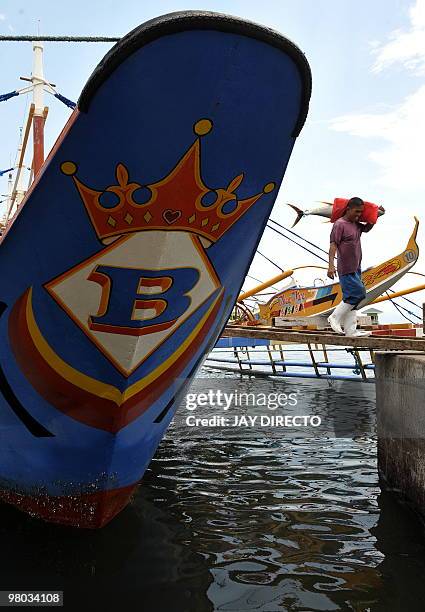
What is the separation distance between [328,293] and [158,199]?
13.1 m

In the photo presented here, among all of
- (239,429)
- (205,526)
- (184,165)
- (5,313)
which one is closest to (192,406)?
(239,429)

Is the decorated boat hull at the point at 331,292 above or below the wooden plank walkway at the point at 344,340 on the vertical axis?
above

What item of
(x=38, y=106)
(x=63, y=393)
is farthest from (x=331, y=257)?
(x=38, y=106)

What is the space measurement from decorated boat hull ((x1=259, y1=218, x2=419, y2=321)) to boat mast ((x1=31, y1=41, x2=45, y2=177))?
6312mm

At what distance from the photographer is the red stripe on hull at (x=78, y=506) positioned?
4090mm

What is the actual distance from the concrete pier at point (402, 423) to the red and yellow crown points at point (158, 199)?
260cm

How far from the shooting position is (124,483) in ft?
13.8

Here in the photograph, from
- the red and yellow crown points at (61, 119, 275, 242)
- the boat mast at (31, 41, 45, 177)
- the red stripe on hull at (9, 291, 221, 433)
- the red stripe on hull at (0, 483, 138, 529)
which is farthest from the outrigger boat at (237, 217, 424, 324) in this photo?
the red and yellow crown points at (61, 119, 275, 242)

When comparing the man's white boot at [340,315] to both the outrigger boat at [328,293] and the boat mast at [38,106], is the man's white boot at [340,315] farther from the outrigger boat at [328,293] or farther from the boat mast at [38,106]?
the boat mast at [38,106]

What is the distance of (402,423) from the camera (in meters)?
5.05

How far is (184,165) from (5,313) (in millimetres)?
1736

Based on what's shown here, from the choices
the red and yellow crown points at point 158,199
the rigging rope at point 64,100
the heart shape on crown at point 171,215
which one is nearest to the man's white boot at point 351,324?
the red and yellow crown points at point 158,199

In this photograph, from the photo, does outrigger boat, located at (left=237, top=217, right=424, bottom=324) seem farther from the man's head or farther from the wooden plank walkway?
the man's head

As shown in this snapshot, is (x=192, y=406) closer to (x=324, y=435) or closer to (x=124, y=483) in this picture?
(x=324, y=435)
